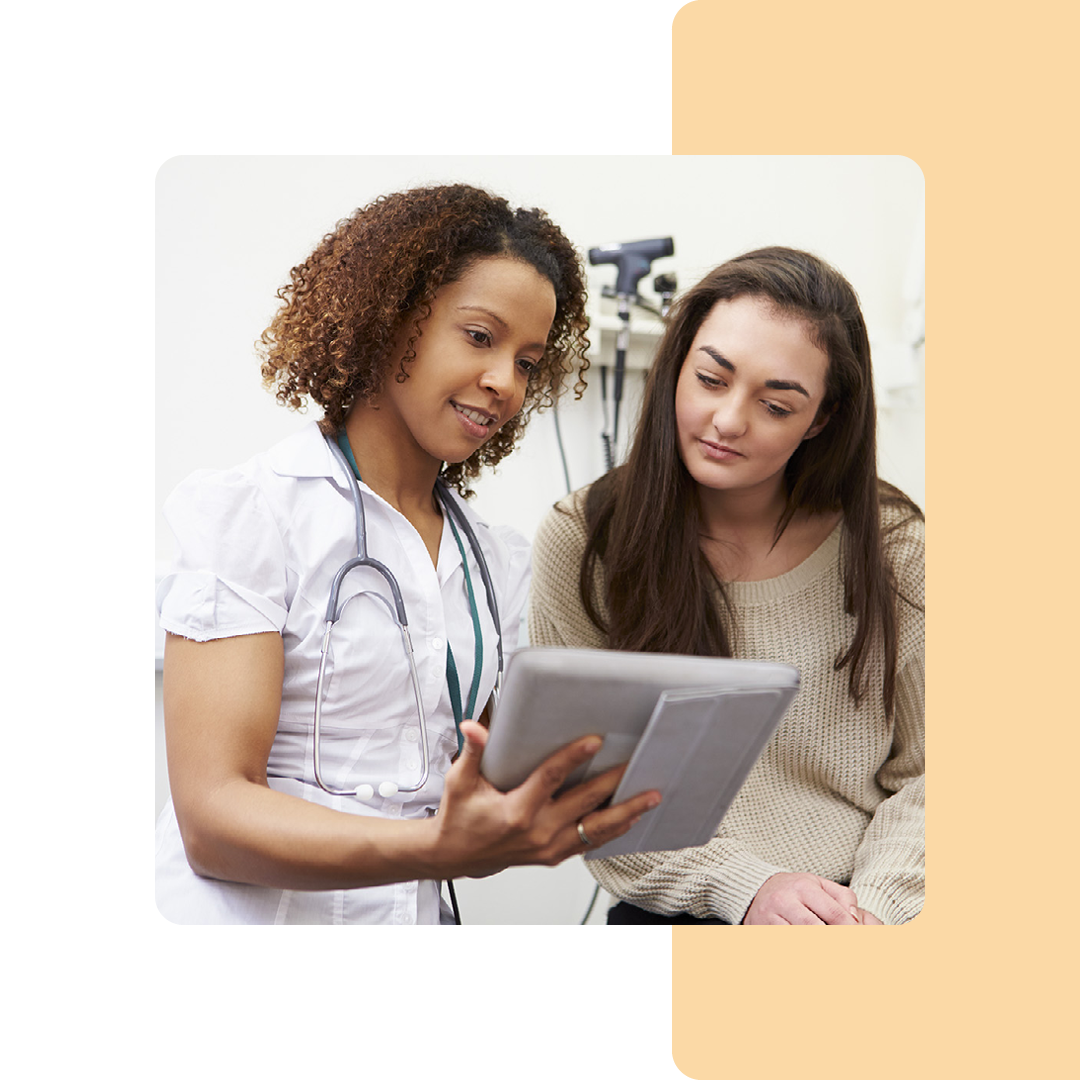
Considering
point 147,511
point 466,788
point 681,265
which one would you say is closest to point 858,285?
point 681,265

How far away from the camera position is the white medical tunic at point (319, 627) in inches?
53.2

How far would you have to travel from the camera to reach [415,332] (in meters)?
1.47

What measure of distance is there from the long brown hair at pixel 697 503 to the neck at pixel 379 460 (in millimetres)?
279

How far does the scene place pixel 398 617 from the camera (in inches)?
56.6

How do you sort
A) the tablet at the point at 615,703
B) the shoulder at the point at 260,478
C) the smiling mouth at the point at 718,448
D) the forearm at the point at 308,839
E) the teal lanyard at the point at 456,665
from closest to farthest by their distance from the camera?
the tablet at the point at 615,703 → the forearm at the point at 308,839 → the shoulder at the point at 260,478 → the teal lanyard at the point at 456,665 → the smiling mouth at the point at 718,448

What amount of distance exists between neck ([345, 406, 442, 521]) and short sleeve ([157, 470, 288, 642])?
16cm

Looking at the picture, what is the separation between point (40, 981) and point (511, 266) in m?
1.16

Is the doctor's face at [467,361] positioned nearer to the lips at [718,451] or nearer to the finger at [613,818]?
the lips at [718,451]

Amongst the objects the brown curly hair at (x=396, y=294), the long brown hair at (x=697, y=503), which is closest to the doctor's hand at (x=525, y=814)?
the long brown hair at (x=697, y=503)

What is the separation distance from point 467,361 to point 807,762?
2.48 ft

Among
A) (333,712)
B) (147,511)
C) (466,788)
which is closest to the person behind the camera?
(466,788)

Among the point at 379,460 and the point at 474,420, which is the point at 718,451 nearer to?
the point at 474,420

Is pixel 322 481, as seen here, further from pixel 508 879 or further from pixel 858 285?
pixel 858 285

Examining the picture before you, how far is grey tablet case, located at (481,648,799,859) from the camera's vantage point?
3.80ft
